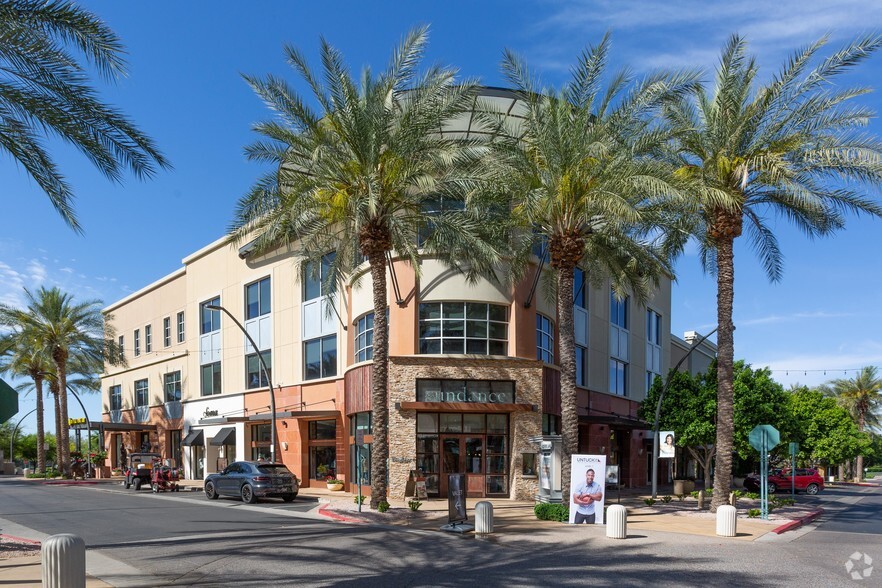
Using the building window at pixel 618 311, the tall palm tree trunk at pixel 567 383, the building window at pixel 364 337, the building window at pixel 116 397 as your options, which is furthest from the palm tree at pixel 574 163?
the building window at pixel 116 397

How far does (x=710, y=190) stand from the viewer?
73.9ft

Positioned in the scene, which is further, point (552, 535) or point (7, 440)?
point (7, 440)

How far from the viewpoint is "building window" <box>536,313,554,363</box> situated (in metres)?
32.3

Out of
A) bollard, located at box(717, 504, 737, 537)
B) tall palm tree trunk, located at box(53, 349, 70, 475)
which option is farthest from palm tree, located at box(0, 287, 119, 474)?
bollard, located at box(717, 504, 737, 537)

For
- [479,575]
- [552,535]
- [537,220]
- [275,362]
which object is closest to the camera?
[479,575]

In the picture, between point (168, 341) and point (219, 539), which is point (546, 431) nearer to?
point (219, 539)

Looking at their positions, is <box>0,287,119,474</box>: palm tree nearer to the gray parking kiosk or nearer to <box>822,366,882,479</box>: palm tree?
the gray parking kiosk

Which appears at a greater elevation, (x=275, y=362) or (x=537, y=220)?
(x=537, y=220)

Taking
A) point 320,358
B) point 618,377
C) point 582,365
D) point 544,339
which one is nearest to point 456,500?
point 544,339

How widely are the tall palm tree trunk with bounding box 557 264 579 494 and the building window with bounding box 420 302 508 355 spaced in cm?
617

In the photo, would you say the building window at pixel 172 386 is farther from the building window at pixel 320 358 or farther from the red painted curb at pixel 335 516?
the red painted curb at pixel 335 516

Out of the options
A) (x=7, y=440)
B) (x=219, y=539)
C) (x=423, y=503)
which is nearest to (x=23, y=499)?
(x=423, y=503)

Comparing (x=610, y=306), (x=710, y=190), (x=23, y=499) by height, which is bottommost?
(x=23, y=499)

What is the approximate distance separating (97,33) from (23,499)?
25.3 m
